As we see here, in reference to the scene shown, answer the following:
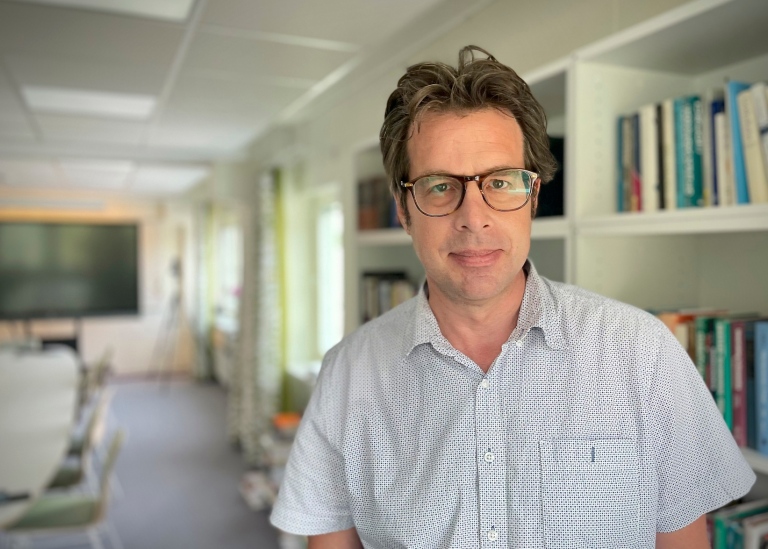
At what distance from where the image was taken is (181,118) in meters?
3.99

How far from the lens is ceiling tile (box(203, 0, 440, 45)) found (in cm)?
212

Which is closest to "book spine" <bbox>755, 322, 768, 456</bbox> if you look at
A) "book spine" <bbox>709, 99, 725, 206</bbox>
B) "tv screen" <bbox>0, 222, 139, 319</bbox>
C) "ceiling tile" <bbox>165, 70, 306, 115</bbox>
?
"book spine" <bbox>709, 99, 725, 206</bbox>

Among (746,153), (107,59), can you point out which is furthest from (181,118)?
(746,153)

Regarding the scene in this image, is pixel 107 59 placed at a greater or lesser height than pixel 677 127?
greater

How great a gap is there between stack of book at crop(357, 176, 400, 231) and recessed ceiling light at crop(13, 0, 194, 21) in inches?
35.1

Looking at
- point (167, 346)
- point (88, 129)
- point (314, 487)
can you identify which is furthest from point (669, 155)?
point (167, 346)

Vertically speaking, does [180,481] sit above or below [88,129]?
below

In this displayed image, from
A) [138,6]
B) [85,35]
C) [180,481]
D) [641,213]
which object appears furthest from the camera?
[180,481]

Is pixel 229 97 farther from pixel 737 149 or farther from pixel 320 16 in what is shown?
pixel 737 149

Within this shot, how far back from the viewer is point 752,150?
123 centimetres

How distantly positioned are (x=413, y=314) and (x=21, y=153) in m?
4.96

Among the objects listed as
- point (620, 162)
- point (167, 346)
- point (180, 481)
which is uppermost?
point (620, 162)

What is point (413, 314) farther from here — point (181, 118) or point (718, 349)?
point (181, 118)

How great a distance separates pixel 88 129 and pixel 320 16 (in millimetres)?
2748
